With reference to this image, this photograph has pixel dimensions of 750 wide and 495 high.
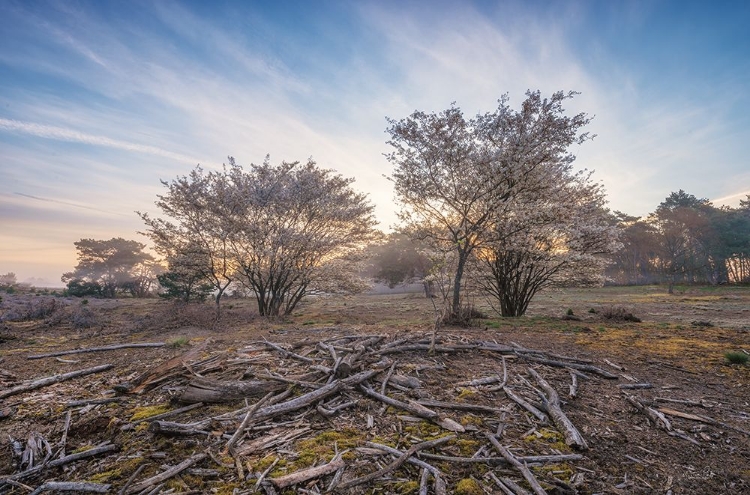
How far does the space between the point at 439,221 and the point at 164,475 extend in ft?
43.6

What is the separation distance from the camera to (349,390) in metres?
4.71

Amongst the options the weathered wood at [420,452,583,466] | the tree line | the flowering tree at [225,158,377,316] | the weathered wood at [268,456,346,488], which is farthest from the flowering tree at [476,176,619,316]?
the weathered wood at [268,456,346,488]

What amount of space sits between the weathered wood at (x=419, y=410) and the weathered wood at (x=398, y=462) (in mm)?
211

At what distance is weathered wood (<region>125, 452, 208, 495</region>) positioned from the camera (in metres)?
2.85

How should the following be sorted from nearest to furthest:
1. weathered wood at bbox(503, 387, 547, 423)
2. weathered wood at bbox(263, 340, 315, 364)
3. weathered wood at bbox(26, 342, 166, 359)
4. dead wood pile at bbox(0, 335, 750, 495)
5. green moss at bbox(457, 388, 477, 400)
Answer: dead wood pile at bbox(0, 335, 750, 495)
weathered wood at bbox(503, 387, 547, 423)
green moss at bbox(457, 388, 477, 400)
weathered wood at bbox(263, 340, 315, 364)
weathered wood at bbox(26, 342, 166, 359)

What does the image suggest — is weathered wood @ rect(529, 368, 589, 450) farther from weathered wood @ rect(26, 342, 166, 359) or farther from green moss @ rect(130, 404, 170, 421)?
weathered wood @ rect(26, 342, 166, 359)

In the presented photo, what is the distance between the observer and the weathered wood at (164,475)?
2850 mm

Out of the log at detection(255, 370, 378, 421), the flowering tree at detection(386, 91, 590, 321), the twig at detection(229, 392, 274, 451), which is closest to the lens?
the twig at detection(229, 392, 274, 451)

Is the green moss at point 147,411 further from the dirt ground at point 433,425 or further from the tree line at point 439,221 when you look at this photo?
the tree line at point 439,221

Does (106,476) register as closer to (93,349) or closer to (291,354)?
(291,354)

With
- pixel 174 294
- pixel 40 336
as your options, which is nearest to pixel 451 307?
pixel 40 336

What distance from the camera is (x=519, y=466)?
3080mm

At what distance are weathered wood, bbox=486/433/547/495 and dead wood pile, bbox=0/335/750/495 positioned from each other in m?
0.02

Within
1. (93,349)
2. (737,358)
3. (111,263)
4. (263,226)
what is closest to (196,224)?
(263,226)
